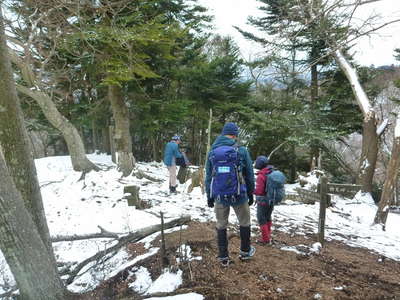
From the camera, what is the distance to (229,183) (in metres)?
3.65

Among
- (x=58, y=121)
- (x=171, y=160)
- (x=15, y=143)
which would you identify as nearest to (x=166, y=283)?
(x=15, y=143)

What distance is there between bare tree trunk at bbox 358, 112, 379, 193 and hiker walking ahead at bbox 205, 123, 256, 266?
10.0m

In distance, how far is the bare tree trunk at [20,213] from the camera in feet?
9.14

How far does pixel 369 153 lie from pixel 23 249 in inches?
506

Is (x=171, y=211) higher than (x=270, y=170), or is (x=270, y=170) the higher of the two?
(x=270, y=170)

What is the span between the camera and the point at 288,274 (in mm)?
3738

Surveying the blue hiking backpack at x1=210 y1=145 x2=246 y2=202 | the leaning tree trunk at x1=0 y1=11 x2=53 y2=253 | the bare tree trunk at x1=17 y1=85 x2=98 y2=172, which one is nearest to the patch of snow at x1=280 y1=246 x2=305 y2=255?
the blue hiking backpack at x1=210 y1=145 x2=246 y2=202

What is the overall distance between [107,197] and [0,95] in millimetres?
4652

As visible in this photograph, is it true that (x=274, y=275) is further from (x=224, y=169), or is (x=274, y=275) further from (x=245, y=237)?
(x=224, y=169)

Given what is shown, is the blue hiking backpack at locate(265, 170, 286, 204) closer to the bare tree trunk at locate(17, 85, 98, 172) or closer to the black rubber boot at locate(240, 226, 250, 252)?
the black rubber boot at locate(240, 226, 250, 252)

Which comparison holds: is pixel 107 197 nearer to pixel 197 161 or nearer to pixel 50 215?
pixel 50 215

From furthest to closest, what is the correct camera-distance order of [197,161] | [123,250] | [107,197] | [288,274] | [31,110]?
[197,161] < [31,110] < [107,197] < [123,250] < [288,274]

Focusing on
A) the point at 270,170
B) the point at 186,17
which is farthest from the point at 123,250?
the point at 186,17

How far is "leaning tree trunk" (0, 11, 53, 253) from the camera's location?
3154 millimetres
